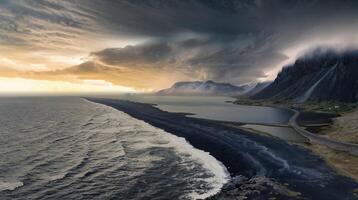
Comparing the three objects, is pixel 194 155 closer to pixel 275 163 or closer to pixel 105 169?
pixel 275 163

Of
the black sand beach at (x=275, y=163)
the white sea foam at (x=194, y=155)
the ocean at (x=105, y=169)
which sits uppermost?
the black sand beach at (x=275, y=163)

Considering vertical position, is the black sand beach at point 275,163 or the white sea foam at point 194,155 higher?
the black sand beach at point 275,163

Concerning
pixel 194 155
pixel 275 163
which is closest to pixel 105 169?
pixel 194 155

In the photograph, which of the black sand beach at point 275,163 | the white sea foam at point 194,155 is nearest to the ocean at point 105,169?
the white sea foam at point 194,155

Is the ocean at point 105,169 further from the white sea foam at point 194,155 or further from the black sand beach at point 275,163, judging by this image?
the black sand beach at point 275,163

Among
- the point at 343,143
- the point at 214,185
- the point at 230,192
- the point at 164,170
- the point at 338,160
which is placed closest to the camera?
the point at 230,192

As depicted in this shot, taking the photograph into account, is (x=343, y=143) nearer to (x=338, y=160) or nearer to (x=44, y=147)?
(x=338, y=160)

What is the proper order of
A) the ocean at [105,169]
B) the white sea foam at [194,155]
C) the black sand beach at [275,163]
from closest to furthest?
1. the ocean at [105,169]
2. the black sand beach at [275,163]
3. the white sea foam at [194,155]

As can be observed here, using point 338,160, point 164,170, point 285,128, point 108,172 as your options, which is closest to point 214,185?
point 164,170
